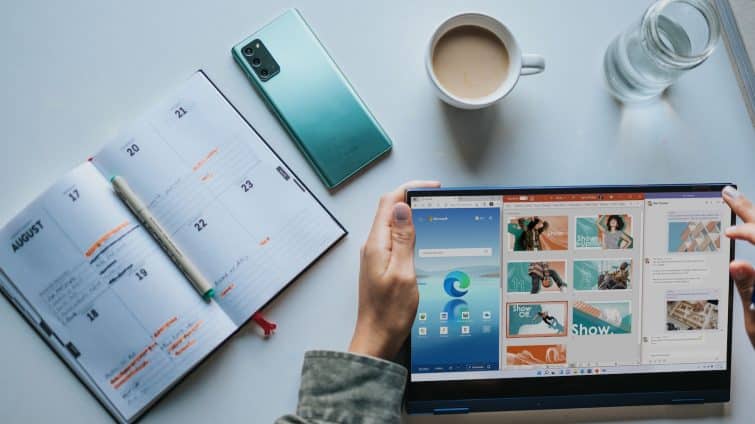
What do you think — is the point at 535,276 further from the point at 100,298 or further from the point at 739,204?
the point at 100,298

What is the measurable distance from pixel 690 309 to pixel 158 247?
2.14ft

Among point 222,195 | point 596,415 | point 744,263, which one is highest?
point 222,195

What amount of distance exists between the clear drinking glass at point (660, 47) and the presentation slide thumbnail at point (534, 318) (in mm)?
291

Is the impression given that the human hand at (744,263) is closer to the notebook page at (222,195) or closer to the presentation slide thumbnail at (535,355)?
the presentation slide thumbnail at (535,355)

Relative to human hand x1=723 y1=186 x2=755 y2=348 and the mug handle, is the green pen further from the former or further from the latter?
human hand x1=723 y1=186 x2=755 y2=348

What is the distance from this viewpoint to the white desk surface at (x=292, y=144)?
77cm

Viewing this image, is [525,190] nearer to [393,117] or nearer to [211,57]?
[393,117]

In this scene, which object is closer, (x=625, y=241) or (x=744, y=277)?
(x=744, y=277)

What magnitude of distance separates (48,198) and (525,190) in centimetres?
57

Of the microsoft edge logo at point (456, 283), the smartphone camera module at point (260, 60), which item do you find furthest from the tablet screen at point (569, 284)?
the smartphone camera module at point (260, 60)

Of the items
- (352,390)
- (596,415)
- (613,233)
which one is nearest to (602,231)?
(613,233)

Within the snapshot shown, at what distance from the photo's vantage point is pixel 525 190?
2.39ft

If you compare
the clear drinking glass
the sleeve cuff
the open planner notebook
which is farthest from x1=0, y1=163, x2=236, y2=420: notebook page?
the clear drinking glass

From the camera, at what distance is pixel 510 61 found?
737 millimetres
